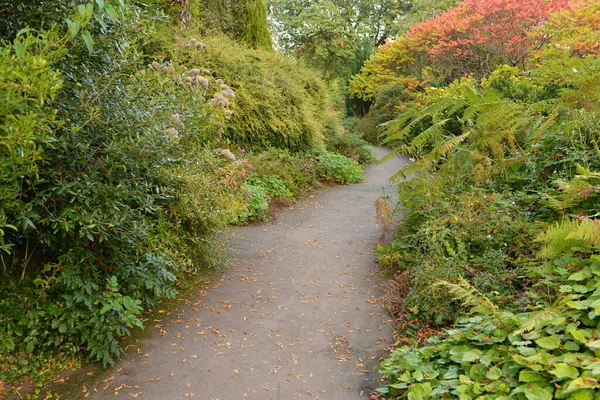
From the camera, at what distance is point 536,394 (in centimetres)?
216

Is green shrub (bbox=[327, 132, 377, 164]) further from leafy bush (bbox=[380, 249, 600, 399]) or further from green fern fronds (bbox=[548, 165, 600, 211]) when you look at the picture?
leafy bush (bbox=[380, 249, 600, 399])

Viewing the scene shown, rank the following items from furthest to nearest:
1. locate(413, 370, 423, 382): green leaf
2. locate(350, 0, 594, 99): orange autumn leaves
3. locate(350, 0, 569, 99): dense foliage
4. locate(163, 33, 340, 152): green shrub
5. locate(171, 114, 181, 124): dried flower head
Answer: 1. locate(350, 0, 569, 99): dense foliage
2. locate(350, 0, 594, 99): orange autumn leaves
3. locate(163, 33, 340, 152): green shrub
4. locate(171, 114, 181, 124): dried flower head
5. locate(413, 370, 423, 382): green leaf

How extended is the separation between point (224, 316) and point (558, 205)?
308 centimetres

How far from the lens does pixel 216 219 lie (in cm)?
464

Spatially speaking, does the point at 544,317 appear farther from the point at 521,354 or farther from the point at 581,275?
the point at 581,275

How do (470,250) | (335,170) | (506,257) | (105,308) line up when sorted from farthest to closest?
(335,170) → (470,250) → (506,257) → (105,308)

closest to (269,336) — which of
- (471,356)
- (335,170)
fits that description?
(471,356)

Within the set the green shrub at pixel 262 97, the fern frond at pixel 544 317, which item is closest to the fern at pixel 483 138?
the fern frond at pixel 544 317

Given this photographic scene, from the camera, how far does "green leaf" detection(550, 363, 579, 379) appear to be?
2.13m

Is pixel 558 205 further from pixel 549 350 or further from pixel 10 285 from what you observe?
pixel 10 285

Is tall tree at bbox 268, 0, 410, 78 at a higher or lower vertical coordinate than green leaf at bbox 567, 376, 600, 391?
higher

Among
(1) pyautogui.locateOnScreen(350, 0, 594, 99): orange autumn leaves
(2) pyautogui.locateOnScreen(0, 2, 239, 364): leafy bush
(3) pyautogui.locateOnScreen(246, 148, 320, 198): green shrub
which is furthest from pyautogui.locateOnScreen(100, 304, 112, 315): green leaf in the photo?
(1) pyautogui.locateOnScreen(350, 0, 594, 99): orange autumn leaves

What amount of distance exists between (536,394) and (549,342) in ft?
1.19

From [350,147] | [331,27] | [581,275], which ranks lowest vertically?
Result: [581,275]
